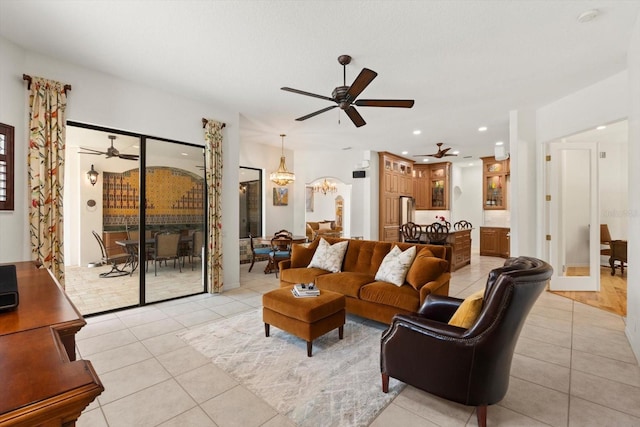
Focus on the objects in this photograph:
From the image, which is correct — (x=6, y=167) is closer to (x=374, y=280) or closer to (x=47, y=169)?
(x=47, y=169)

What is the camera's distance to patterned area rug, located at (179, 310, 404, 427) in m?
2.06

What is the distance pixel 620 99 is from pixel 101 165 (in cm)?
735

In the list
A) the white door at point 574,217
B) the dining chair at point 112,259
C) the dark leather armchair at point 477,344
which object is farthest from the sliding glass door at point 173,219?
the white door at point 574,217

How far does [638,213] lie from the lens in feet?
9.10

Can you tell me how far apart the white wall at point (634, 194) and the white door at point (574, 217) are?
1881mm

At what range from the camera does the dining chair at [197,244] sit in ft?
15.9

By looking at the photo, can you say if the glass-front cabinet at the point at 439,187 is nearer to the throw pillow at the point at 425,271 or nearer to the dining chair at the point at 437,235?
the dining chair at the point at 437,235

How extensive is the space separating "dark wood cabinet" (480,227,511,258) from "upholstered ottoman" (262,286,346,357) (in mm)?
7352

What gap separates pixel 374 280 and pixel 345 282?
369 mm

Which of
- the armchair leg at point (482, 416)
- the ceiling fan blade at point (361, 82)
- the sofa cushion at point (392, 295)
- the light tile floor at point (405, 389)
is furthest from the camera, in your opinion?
the sofa cushion at point (392, 295)

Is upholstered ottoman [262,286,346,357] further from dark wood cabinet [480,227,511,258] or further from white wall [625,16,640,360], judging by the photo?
dark wood cabinet [480,227,511,258]

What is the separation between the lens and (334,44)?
3047 mm

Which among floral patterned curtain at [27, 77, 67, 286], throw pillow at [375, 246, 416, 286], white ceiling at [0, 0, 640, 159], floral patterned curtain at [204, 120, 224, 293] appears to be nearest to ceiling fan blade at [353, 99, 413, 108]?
white ceiling at [0, 0, 640, 159]

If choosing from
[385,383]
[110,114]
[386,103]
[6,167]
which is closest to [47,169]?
[6,167]
